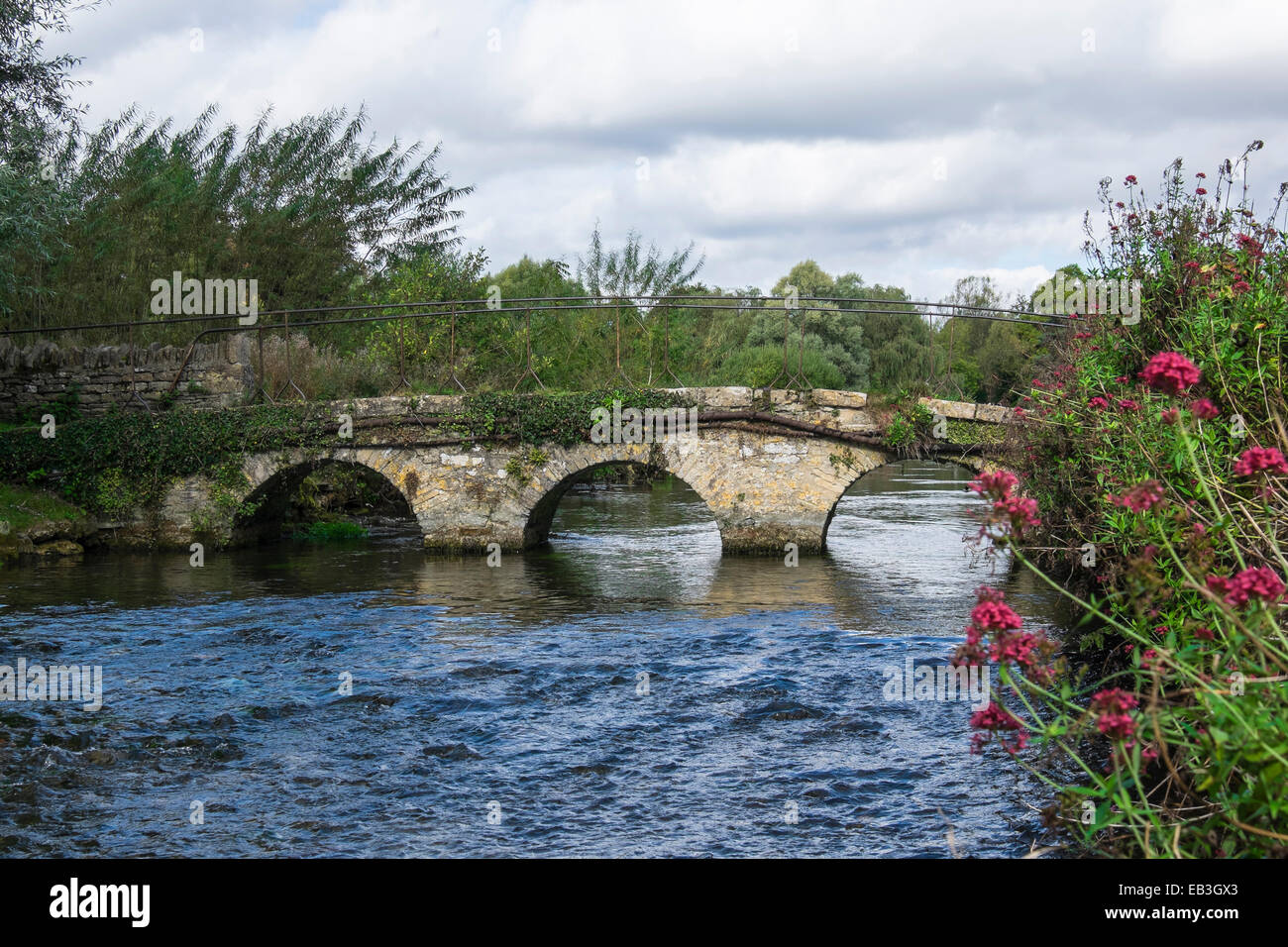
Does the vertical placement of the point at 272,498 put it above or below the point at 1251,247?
below

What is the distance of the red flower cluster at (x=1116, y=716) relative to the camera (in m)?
3.12

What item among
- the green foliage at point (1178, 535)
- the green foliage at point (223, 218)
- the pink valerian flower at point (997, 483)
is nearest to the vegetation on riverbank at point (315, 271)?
the green foliage at point (223, 218)

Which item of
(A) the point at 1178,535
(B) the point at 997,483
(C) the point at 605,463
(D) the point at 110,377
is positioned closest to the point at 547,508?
(C) the point at 605,463

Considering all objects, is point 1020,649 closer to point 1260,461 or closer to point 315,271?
point 1260,461

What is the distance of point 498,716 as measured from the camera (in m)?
8.40

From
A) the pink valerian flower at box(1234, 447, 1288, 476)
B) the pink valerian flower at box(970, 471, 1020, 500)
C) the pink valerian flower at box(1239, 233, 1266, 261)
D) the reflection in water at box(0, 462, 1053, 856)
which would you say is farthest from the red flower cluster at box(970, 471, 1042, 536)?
the pink valerian flower at box(1239, 233, 1266, 261)

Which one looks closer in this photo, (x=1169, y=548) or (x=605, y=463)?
(x=1169, y=548)

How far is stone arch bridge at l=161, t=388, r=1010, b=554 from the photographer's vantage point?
1602 centimetres

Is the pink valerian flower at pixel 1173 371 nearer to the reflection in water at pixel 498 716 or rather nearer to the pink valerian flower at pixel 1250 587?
the pink valerian flower at pixel 1250 587

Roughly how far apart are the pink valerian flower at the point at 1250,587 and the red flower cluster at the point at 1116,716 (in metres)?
0.40

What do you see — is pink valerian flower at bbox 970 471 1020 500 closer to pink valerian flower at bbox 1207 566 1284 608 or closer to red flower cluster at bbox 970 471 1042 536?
red flower cluster at bbox 970 471 1042 536

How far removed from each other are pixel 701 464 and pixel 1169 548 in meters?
13.0

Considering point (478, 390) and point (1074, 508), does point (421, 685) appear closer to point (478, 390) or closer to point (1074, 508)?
point (1074, 508)

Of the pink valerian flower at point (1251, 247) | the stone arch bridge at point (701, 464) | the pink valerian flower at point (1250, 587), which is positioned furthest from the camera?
the stone arch bridge at point (701, 464)
